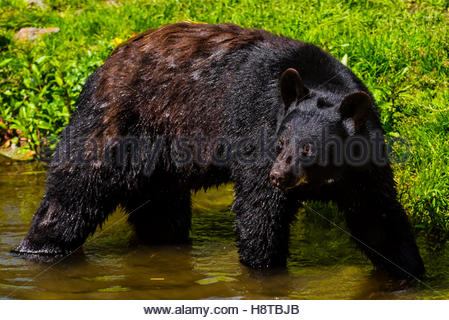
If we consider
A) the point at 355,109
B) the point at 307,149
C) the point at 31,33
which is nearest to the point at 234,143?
the point at 307,149

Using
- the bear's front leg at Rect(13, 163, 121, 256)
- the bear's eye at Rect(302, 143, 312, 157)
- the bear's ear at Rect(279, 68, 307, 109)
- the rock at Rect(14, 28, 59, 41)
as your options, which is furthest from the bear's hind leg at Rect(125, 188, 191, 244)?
the rock at Rect(14, 28, 59, 41)

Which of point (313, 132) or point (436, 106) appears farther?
point (436, 106)

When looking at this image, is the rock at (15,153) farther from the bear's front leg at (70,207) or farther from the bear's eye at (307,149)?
the bear's eye at (307,149)

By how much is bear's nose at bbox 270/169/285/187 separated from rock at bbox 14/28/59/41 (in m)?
6.74

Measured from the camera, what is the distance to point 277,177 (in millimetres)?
4469

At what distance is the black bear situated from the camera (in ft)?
15.4

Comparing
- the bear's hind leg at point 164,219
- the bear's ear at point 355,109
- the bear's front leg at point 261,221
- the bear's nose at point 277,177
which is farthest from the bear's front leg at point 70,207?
the bear's ear at point 355,109

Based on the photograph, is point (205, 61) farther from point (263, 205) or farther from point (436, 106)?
point (436, 106)

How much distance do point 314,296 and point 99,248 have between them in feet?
7.14

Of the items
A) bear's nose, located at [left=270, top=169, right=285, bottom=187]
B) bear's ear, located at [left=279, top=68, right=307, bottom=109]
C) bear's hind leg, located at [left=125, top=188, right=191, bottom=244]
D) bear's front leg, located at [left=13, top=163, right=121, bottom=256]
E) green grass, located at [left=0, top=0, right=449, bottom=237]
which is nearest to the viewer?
bear's nose, located at [left=270, top=169, right=285, bottom=187]

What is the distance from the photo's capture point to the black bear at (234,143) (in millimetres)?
4699

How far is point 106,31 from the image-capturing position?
9742 mm

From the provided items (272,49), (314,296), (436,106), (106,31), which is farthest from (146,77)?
(106,31)

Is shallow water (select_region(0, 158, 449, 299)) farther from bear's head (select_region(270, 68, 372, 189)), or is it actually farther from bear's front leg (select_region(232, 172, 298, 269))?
bear's head (select_region(270, 68, 372, 189))
